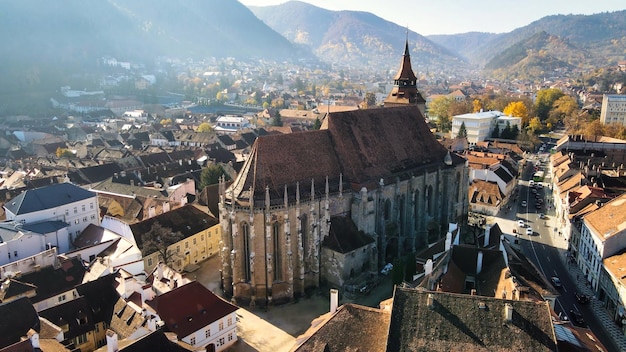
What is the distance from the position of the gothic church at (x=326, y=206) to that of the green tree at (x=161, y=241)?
7.44m

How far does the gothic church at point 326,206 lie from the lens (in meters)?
49.7

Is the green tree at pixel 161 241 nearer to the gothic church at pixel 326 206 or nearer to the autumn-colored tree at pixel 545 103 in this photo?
the gothic church at pixel 326 206

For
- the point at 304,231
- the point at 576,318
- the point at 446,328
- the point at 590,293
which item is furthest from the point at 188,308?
the point at 590,293

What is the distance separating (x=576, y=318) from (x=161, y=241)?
1685 inches

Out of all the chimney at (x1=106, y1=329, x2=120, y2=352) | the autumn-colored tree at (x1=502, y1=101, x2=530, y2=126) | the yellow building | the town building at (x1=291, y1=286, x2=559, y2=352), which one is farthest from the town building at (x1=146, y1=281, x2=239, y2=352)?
the autumn-colored tree at (x1=502, y1=101, x2=530, y2=126)

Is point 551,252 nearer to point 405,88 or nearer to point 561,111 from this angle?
point 405,88

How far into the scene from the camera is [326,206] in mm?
52250

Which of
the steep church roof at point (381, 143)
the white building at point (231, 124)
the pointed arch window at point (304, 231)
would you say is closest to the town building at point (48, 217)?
the pointed arch window at point (304, 231)

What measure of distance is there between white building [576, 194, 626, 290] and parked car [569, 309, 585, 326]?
21.8 feet

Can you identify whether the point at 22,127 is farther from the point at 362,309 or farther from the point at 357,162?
the point at 362,309

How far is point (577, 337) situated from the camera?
34.9 meters

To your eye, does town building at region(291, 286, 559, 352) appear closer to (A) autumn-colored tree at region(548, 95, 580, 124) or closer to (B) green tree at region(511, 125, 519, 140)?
(B) green tree at region(511, 125, 519, 140)

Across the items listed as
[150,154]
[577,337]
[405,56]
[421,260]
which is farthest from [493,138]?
[577,337]

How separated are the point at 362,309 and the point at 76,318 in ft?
74.5
